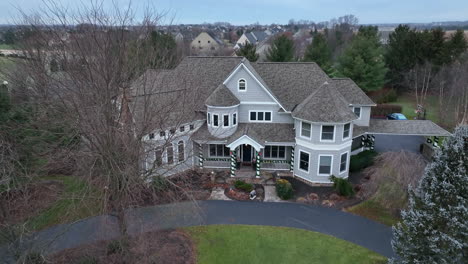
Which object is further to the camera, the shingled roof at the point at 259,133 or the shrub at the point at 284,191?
the shingled roof at the point at 259,133

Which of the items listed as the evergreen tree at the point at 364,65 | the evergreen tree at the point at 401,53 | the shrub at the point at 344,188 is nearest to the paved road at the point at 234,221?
the shrub at the point at 344,188

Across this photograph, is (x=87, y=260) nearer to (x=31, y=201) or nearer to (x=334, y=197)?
(x=31, y=201)

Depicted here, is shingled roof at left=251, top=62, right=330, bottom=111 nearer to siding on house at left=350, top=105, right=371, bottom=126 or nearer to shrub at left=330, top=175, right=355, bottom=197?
siding on house at left=350, top=105, right=371, bottom=126

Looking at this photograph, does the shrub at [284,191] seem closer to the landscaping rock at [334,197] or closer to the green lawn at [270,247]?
the landscaping rock at [334,197]

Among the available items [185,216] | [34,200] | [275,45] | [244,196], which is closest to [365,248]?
[244,196]

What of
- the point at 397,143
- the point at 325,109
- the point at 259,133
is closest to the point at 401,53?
the point at 397,143

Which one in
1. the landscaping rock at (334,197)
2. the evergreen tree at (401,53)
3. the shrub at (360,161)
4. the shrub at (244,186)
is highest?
the evergreen tree at (401,53)
